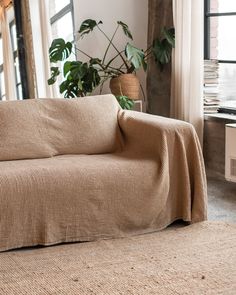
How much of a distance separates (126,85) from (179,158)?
1.48 metres

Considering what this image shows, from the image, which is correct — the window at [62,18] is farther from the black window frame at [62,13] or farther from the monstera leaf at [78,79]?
the monstera leaf at [78,79]

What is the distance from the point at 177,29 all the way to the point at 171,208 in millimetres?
1684

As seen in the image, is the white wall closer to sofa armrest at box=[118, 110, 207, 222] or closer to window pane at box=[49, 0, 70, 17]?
window pane at box=[49, 0, 70, 17]

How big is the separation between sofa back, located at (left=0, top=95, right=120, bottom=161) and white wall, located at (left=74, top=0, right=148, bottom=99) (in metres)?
1.36

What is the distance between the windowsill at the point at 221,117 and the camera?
399 centimetres

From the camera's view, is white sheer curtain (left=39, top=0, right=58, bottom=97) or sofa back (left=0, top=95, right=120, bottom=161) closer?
sofa back (left=0, top=95, right=120, bottom=161)

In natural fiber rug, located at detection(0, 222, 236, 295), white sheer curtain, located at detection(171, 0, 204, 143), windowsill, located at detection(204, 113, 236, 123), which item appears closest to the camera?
natural fiber rug, located at detection(0, 222, 236, 295)

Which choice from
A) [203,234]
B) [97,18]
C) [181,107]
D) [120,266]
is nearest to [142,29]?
[97,18]

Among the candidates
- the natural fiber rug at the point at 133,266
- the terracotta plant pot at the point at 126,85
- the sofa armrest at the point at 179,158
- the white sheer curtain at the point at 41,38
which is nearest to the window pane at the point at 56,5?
the white sheer curtain at the point at 41,38

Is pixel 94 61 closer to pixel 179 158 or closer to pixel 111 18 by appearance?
pixel 111 18

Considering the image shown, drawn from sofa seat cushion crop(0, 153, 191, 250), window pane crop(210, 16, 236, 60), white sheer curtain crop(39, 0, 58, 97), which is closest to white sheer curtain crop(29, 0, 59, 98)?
white sheer curtain crop(39, 0, 58, 97)

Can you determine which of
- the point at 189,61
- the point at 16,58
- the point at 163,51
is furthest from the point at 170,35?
the point at 16,58

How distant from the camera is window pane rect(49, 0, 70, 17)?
15.4 feet

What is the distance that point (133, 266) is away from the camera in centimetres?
250
